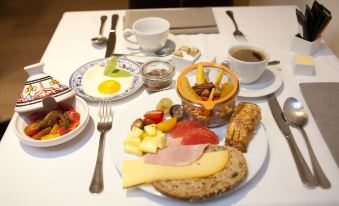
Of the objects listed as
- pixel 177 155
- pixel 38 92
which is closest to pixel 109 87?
pixel 38 92

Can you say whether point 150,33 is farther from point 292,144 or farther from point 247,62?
point 292,144

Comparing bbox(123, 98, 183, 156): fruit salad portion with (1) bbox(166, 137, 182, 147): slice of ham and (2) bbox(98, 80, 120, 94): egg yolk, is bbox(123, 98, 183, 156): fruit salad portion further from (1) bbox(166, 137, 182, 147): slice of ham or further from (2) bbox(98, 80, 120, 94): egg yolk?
(2) bbox(98, 80, 120, 94): egg yolk

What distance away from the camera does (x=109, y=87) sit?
3.87 ft

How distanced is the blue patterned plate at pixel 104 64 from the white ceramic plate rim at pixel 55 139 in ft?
0.31

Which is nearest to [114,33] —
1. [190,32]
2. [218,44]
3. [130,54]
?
[130,54]

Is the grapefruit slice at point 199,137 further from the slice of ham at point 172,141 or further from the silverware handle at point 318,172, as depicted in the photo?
the silverware handle at point 318,172

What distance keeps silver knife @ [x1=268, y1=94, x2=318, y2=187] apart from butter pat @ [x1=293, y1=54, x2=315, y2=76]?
200 millimetres

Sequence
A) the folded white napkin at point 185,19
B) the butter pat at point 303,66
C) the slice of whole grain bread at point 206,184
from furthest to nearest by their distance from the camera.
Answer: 1. the folded white napkin at point 185,19
2. the butter pat at point 303,66
3. the slice of whole grain bread at point 206,184

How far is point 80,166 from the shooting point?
89cm

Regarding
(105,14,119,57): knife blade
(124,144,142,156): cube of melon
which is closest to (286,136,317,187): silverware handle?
(124,144,142,156): cube of melon

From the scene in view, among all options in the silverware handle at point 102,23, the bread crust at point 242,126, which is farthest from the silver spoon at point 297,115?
the silverware handle at point 102,23

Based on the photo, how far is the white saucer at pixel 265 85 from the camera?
1.11 meters

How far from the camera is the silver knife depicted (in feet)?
2.69

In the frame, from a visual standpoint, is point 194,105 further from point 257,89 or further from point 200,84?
point 257,89
